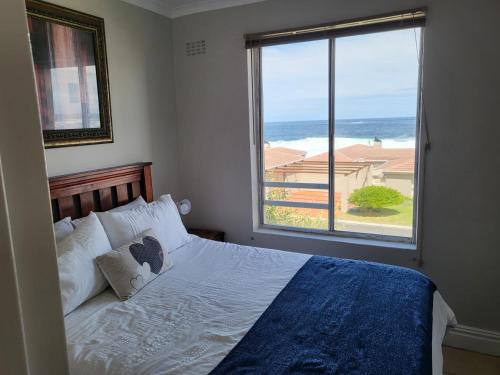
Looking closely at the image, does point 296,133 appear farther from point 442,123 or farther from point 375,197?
point 442,123

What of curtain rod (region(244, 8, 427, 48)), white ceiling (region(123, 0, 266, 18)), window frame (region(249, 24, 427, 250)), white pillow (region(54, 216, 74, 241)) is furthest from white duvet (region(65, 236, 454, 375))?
white ceiling (region(123, 0, 266, 18))

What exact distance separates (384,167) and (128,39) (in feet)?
7.26

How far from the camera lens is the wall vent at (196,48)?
10.4 feet

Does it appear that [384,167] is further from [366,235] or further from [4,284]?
[4,284]

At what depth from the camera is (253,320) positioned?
1.71 meters

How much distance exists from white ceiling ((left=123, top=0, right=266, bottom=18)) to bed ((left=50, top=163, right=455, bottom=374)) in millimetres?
1503

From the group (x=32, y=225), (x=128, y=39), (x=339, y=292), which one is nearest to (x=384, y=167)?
(x=339, y=292)

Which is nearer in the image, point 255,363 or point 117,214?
point 255,363

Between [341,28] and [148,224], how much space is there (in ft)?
6.40

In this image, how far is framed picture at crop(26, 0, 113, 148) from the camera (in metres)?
2.20

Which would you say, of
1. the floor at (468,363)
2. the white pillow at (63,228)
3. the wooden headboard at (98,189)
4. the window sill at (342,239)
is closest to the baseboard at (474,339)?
the floor at (468,363)

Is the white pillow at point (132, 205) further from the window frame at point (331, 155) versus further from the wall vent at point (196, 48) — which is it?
the wall vent at point (196, 48)

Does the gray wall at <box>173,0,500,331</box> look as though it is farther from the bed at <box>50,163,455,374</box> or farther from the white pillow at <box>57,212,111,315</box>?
the white pillow at <box>57,212,111,315</box>

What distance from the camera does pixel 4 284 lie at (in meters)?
0.36
